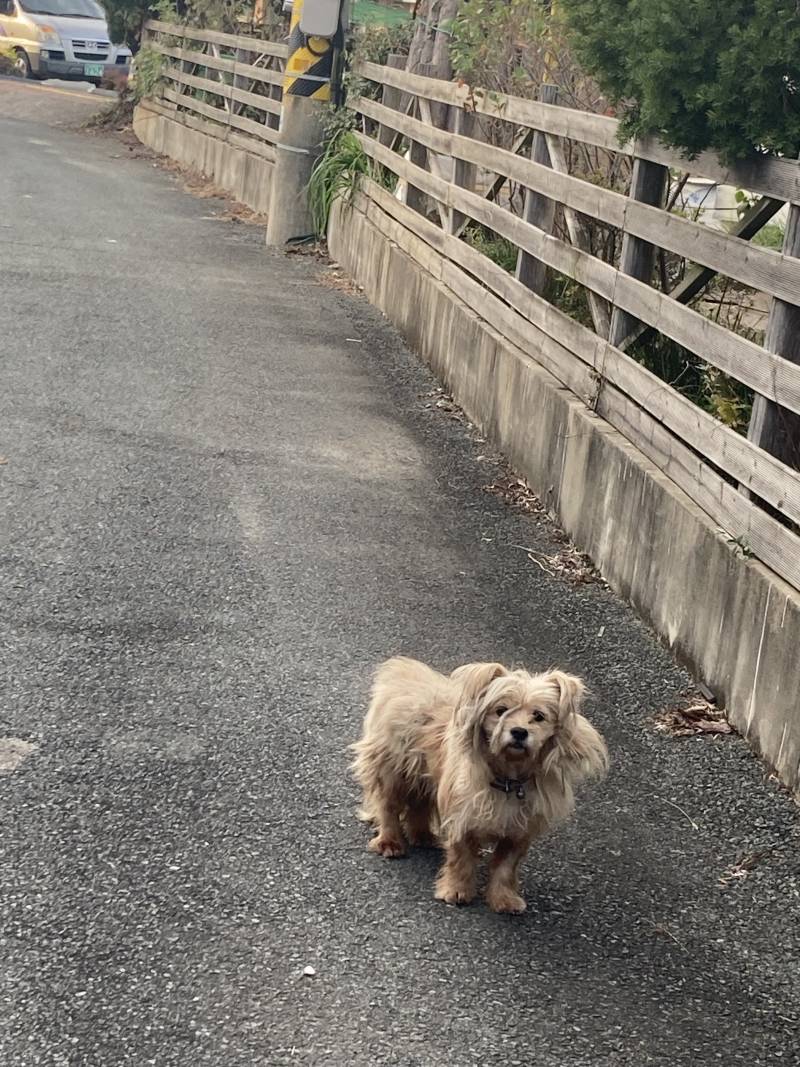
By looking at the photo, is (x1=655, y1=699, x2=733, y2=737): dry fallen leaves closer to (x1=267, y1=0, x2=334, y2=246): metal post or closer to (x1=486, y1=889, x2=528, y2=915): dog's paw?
(x1=486, y1=889, x2=528, y2=915): dog's paw

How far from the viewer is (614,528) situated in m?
6.44

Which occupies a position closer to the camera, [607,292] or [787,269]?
[787,269]

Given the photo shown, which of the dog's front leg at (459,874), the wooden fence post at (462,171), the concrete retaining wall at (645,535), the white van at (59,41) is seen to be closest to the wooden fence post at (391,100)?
the wooden fence post at (462,171)

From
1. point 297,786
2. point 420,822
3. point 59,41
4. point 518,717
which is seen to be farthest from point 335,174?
point 59,41

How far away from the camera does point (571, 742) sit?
3719 millimetres

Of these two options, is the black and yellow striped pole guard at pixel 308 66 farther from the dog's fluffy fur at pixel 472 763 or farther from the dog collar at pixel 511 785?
the dog collar at pixel 511 785

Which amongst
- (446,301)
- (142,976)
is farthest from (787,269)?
(446,301)

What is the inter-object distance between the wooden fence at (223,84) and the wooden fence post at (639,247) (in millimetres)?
11149

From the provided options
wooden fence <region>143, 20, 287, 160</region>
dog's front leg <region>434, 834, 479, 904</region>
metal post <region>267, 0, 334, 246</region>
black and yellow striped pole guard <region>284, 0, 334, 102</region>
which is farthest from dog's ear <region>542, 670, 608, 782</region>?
wooden fence <region>143, 20, 287, 160</region>

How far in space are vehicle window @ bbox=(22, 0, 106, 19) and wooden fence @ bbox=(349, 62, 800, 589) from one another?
77.1 ft

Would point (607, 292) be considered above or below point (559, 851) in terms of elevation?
above

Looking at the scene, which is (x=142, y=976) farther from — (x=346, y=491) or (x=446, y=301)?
(x=446, y=301)

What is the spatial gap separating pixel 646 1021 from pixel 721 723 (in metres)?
1.82

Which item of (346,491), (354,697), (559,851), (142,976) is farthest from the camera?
(346,491)
